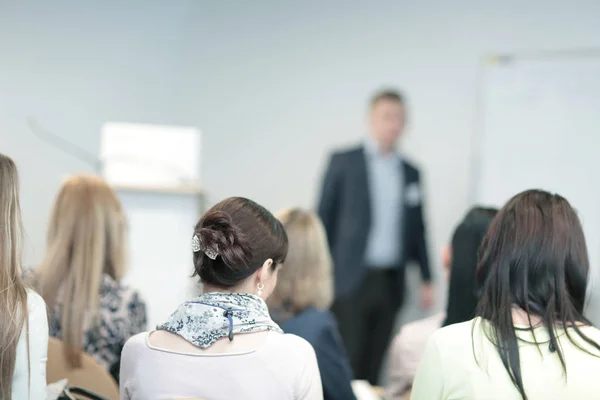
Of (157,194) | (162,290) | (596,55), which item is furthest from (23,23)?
(596,55)

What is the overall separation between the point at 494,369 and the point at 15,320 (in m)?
1.09

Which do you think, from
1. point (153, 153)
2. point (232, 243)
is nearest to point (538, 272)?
point (232, 243)

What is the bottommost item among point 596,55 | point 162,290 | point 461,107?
point 162,290

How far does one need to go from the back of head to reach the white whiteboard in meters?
3.12

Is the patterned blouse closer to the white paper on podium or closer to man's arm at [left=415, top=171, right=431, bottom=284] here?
the white paper on podium

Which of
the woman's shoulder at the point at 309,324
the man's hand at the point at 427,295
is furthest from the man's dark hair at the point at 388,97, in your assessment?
the woman's shoulder at the point at 309,324

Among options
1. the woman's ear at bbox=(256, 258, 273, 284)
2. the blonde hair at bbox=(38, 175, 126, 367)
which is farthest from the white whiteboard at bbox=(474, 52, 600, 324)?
the woman's ear at bbox=(256, 258, 273, 284)

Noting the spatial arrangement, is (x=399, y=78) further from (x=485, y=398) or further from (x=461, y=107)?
(x=485, y=398)

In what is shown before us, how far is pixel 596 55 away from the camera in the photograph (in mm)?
4664

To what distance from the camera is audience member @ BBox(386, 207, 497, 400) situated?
2.38m

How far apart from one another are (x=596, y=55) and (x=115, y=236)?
3287mm

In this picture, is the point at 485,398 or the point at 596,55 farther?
the point at 596,55

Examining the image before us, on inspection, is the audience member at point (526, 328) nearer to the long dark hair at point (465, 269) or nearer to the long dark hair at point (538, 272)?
the long dark hair at point (538, 272)

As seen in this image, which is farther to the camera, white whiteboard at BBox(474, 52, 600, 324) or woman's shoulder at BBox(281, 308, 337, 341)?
white whiteboard at BBox(474, 52, 600, 324)
